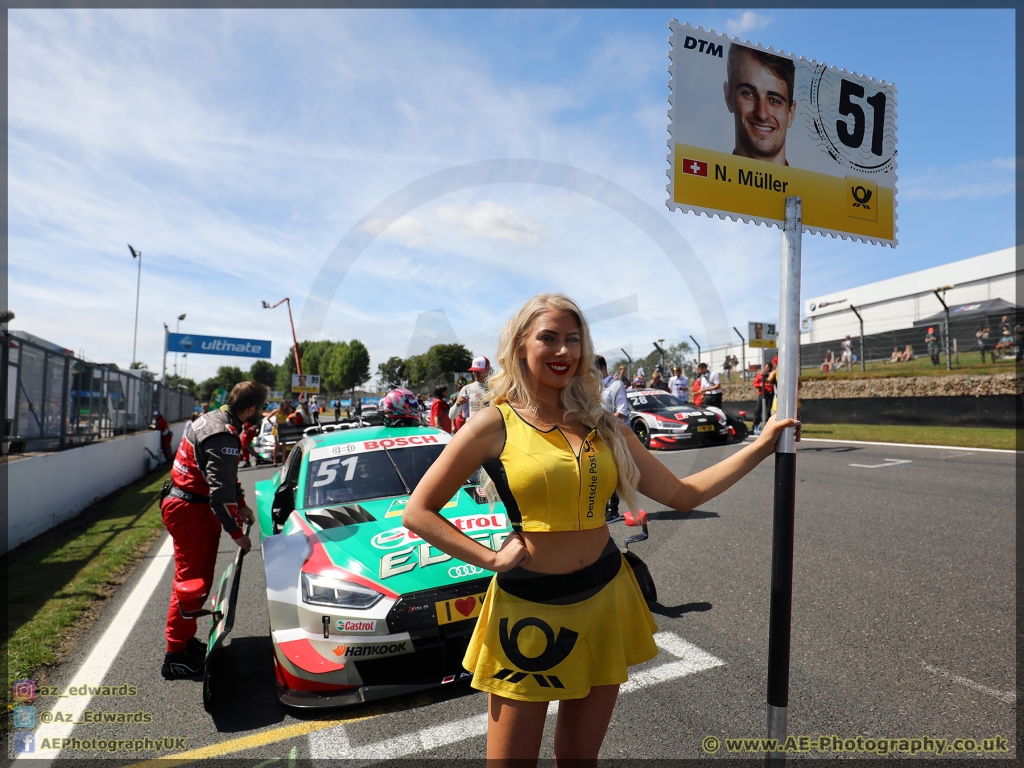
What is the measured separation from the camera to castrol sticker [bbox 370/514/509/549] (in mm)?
3623

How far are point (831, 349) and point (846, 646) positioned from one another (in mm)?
27959

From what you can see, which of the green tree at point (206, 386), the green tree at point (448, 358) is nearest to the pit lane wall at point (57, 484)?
the green tree at point (448, 358)

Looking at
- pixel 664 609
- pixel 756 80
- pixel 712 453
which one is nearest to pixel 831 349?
pixel 712 453

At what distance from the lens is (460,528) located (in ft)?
12.7

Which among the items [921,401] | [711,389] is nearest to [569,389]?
[711,389]

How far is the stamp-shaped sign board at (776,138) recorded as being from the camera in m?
2.13

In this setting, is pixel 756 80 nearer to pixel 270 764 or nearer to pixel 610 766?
pixel 610 766

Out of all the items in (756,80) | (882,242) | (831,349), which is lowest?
(882,242)

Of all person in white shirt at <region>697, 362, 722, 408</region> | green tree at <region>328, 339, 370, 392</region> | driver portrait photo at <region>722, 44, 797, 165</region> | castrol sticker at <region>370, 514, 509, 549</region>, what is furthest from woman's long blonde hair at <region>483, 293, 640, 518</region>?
green tree at <region>328, 339, 370, 392</region>

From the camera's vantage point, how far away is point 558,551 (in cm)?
181

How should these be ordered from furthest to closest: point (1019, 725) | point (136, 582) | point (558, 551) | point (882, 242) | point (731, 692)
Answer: point (136, 582), point (731, 692), point (1019, 725), point (882, 242), point (558, 551)

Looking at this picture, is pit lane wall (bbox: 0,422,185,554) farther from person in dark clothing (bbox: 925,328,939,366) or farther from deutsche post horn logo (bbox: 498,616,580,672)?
person in dark clothing (bbox: 925,328,939,366)

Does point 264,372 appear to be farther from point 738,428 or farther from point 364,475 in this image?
point 364,475

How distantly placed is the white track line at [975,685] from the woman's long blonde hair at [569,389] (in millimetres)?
2398
